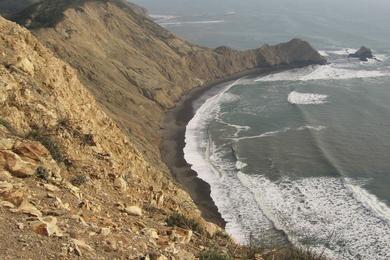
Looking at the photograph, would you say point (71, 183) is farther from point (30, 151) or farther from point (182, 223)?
point (182, 223)

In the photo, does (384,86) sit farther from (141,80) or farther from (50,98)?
(50,98)

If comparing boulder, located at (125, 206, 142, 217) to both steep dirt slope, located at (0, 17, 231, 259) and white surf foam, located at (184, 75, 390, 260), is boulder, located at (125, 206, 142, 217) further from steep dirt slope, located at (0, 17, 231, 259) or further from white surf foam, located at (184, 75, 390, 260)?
white surf foam, located at (184, 75, 390, 260)

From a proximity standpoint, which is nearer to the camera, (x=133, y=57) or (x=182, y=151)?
(x=182, y=151)

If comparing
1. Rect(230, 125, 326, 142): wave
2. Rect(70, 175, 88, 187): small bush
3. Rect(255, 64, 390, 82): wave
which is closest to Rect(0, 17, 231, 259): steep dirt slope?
Rect(70, 175, 88, 187): small bush

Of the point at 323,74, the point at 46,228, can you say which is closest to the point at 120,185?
the point at 46,228

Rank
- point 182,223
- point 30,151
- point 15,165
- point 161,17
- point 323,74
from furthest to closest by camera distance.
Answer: point 161,17 < point 323,74 < point 182,223 < point 30,151 < point 15,165

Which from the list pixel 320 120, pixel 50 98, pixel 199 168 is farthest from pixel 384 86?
pixel 50 98
